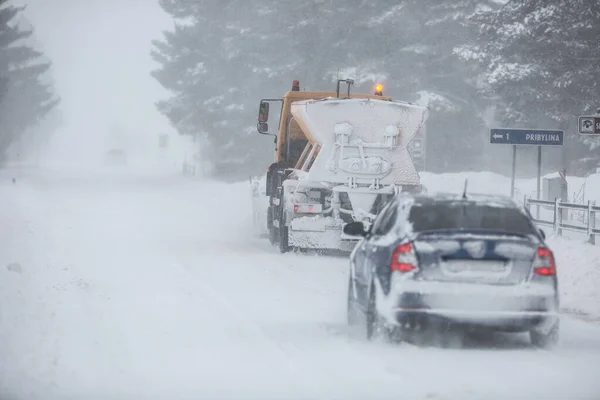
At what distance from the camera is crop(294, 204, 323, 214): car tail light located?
19.3m

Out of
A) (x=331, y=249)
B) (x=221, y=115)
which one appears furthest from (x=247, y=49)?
(x=331, y=249)

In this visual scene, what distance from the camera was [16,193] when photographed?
42906mm

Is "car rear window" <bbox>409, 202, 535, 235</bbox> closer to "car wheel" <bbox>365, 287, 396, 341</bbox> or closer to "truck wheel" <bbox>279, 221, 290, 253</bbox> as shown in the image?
"car wheel" <bbox>365, 287, 396, 341</bbox>

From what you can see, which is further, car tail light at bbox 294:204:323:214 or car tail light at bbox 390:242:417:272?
car tail light at bbox 294:204:323:214

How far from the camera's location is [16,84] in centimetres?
7669

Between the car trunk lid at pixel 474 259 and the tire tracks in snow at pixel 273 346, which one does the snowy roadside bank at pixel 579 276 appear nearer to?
the car trunk lid at pixel 474 259

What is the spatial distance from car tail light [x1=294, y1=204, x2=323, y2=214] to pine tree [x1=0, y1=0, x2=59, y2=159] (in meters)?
51.1

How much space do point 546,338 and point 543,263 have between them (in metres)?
0.84

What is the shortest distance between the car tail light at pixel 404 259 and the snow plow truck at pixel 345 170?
9.54m

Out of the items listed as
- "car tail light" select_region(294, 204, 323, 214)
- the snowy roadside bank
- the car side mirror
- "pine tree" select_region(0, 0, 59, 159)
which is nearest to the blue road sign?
the snowy roadside bank

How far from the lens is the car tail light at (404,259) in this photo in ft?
30.9

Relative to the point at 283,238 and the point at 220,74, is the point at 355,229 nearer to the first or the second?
the point at 283,238

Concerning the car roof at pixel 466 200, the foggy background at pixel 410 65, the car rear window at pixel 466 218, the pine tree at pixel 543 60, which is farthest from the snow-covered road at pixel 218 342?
the foggy background at pixel 410 65

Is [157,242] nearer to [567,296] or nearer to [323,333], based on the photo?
[567,296]
